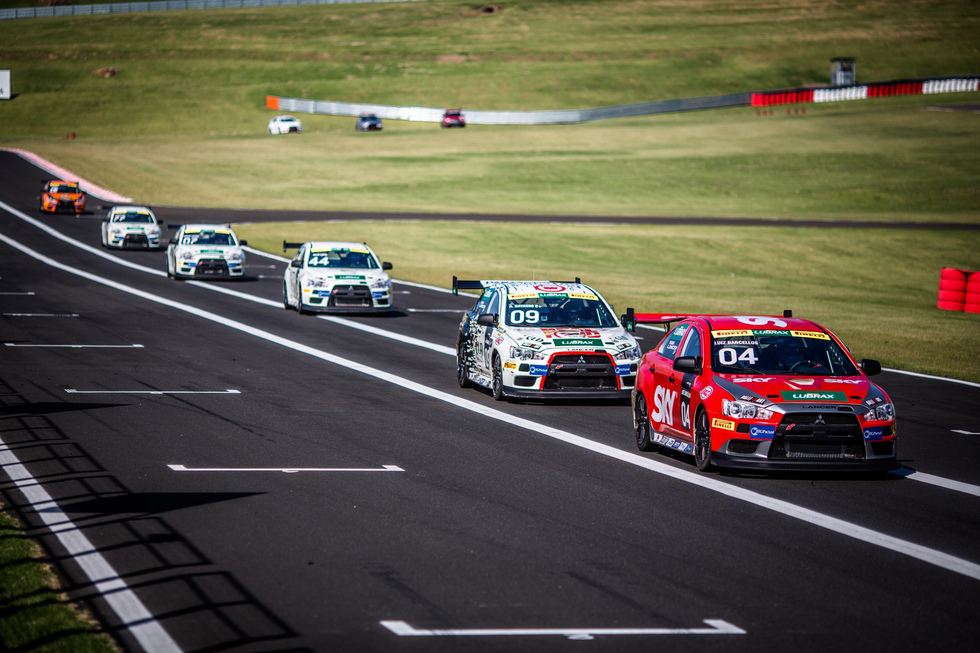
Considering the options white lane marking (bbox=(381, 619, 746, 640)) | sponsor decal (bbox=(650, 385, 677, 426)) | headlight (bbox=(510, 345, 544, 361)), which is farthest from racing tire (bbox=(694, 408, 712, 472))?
white lane marking (bbox=(381, 619, 746, 640))

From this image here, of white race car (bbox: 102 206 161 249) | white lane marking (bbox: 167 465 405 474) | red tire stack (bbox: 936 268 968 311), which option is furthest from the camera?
white race car (bbox: 102 206 161 249)

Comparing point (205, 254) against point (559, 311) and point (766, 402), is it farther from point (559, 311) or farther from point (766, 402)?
point (766, 402)

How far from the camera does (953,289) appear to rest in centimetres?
3616

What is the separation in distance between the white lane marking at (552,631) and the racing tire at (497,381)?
1044 cm

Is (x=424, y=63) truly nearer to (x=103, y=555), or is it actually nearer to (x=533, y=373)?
(x=533, y=373)

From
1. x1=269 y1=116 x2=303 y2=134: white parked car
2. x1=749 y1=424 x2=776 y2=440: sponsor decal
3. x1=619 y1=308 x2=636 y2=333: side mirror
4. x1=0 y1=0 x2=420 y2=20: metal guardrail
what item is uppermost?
x1=0 y1=0 x2=420 y2=20: metal guardrail

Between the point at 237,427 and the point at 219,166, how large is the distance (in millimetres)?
68980

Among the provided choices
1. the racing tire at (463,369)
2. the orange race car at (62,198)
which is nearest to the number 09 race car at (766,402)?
the racing tire at (463,369)

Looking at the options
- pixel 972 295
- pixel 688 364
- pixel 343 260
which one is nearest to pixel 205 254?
pixel 343 260

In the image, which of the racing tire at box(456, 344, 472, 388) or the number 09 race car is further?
the racing tire at box(456, 344, 472, 388)

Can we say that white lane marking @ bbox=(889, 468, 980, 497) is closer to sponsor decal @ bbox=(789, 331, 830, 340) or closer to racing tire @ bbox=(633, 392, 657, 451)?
sponsor decal @ bbox=(789, 331, 830, 340)

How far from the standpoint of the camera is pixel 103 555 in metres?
9.25

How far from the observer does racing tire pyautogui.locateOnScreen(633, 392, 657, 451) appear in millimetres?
14461

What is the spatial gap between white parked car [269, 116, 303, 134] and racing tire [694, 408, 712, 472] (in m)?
89.3
